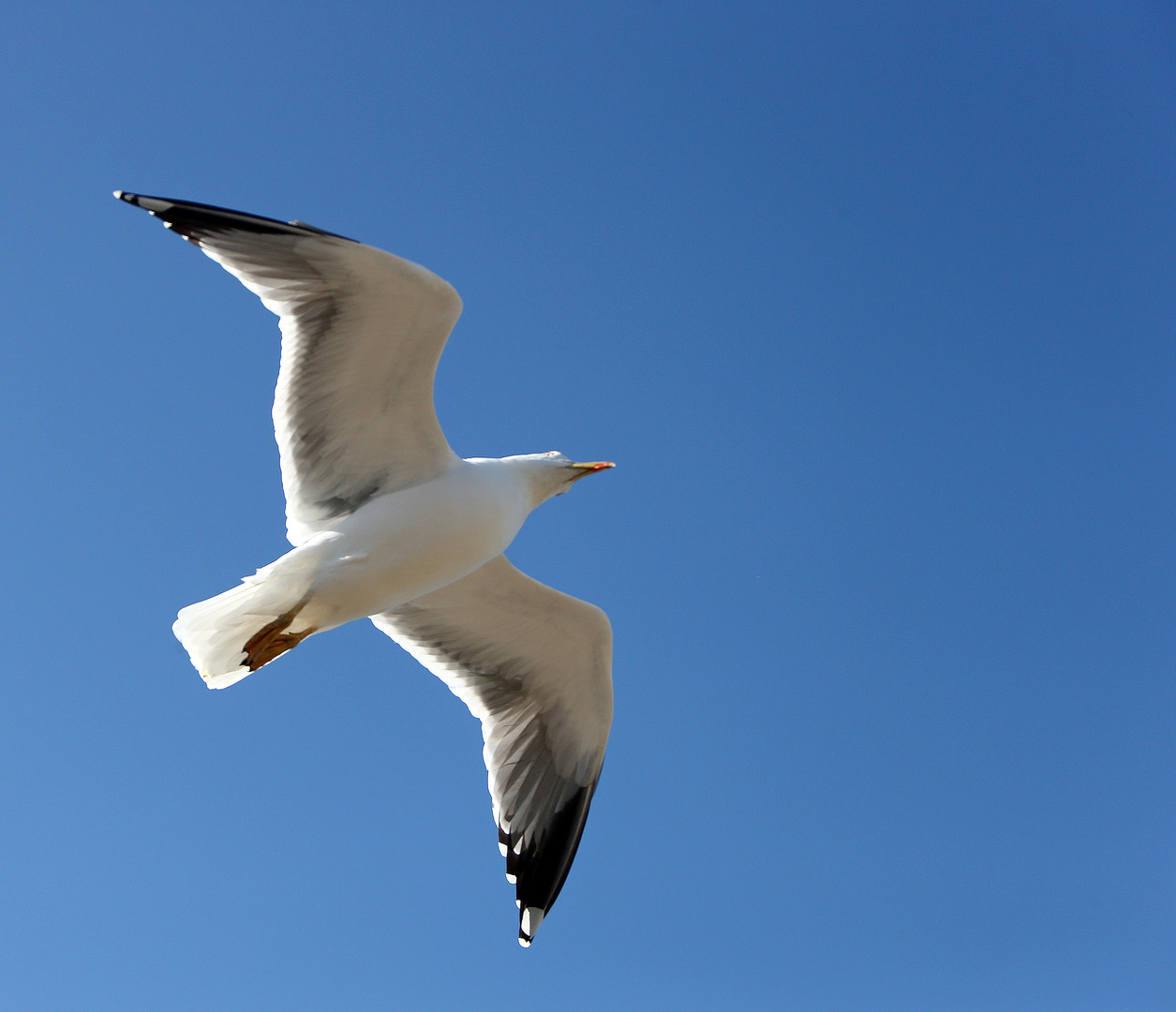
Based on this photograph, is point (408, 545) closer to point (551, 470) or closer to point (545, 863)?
point (551, 470)

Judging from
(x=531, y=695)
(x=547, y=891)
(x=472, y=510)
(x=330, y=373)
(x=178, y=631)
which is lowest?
(x=547, y=891)

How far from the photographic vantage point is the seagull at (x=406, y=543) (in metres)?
4.72

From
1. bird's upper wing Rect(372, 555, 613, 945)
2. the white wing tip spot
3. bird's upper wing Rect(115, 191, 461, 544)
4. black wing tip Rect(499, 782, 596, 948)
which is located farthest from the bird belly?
the white wing tip spot

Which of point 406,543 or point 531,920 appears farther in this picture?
point 531,920

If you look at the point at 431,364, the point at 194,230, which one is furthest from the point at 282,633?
the point at 194,230

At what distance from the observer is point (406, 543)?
16.1 feet

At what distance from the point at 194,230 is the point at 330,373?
2.76ft

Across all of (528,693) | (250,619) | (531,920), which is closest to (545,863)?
(531,920)

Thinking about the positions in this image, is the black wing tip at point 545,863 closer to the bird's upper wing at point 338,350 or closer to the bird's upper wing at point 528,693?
the bird's upper wing at point 528,693

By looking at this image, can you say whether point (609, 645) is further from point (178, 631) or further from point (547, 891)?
point (178, 631)

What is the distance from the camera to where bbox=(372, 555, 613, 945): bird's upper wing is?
5699mm

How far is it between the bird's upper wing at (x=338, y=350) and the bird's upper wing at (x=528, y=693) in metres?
0.85

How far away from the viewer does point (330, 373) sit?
4957mm

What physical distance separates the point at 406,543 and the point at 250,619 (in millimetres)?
765
